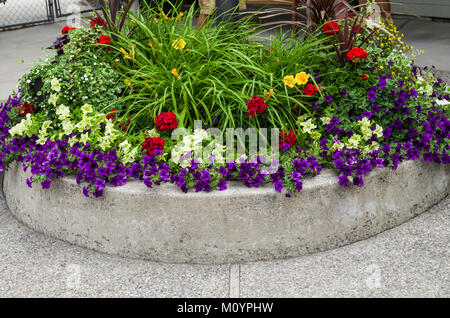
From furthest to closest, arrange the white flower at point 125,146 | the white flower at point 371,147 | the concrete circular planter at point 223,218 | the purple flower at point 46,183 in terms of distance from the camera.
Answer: the white flower at point 371,147 → the white flower at point 125,146 → the purple flower at point 46,183 → the concrete circular planter at point 223,218

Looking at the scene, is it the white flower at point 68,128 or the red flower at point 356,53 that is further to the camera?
the red flower at point 356,53

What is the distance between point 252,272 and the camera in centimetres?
287

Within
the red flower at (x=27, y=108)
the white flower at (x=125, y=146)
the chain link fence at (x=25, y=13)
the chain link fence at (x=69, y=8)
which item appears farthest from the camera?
the chain link fence at (x=69, y=8)

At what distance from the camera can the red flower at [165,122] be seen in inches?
125

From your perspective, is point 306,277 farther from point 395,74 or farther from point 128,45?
point 128,45

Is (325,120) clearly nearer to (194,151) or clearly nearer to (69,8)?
(194,151)

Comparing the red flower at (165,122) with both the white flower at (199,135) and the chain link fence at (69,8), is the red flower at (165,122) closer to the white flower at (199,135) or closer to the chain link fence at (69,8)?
the white flower at (199,135)

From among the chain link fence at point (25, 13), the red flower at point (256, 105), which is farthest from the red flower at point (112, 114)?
the chain link fence at point (25, 13)

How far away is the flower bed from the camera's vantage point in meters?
3.06

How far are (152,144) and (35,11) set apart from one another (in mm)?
7847

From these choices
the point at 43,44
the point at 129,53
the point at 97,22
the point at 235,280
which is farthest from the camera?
the point at 43,44

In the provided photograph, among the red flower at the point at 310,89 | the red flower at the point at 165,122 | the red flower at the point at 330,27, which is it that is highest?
the red flower at the point at 330,27

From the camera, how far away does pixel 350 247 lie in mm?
3062

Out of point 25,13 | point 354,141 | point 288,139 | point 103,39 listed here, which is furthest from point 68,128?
point 25,13
